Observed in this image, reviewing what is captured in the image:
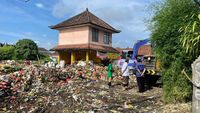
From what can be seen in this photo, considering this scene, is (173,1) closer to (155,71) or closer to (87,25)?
(155,71)

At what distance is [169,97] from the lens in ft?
31.1

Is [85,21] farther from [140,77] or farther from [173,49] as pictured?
[173,49]

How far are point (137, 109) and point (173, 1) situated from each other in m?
3.67

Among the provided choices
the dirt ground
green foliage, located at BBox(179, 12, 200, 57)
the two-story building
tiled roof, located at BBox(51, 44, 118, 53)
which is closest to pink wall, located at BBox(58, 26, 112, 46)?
the two-story building

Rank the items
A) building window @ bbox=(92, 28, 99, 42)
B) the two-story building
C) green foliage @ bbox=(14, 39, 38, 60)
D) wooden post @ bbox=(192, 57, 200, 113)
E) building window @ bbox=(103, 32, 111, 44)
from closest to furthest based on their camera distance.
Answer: wooden post @ bbox=(192, 57, 200, 113) → the two-story building → building window @ bbox=(92, 28, 99, 42) → building window @ bbox=(103, 32, 111, 44) → green foliage @ bbox=(14, 39, 38, 60)

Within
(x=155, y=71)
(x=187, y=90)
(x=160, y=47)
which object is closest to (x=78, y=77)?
(x=155, y=71)

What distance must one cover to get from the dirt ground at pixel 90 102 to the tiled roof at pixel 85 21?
17032mm

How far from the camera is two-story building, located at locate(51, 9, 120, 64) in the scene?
29312 millimetres

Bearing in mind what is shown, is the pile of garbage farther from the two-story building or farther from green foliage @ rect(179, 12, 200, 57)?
the two-story building

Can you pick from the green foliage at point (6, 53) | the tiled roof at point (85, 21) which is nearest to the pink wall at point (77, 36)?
the tiled roof at point (85, 21)

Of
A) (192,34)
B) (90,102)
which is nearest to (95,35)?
(90,102)

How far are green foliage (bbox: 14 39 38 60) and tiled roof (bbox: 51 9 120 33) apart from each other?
10.5 m

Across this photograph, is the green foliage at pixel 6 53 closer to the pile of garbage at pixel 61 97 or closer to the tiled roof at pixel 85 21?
the tiled roof at pixel 85 21

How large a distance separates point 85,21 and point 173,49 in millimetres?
20315
